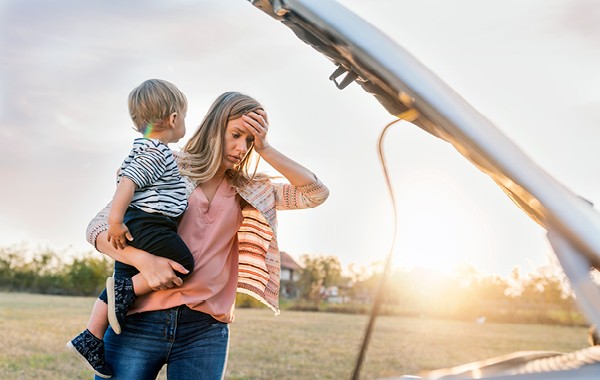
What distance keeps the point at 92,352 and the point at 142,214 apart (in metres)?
0.47

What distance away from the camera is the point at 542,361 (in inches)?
52.6

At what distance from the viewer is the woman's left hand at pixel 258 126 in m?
2.59

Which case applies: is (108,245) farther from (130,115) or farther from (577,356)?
(577,356)

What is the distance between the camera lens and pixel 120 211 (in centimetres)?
249

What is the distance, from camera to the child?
2.48 metres

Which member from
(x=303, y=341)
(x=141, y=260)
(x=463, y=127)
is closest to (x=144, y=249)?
(x=141, y=260)

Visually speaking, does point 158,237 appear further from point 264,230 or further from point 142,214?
point 264,230

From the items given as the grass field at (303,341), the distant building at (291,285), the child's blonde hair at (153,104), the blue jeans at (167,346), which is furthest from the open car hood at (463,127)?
the distant building at (291,285)

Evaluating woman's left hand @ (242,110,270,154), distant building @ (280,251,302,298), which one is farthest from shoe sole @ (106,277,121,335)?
distant building @ (280,251,302,298)

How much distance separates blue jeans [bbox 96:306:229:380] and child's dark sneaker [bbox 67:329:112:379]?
0.07 feet

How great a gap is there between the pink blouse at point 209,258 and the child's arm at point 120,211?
0.20 m

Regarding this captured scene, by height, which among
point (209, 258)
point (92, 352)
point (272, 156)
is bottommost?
point (92, 352)

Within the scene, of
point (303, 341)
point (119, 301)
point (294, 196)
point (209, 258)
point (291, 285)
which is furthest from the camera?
point (291, 285)

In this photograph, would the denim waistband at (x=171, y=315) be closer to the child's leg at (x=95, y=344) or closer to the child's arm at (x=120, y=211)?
the child's leg at (x=95, y=344)
